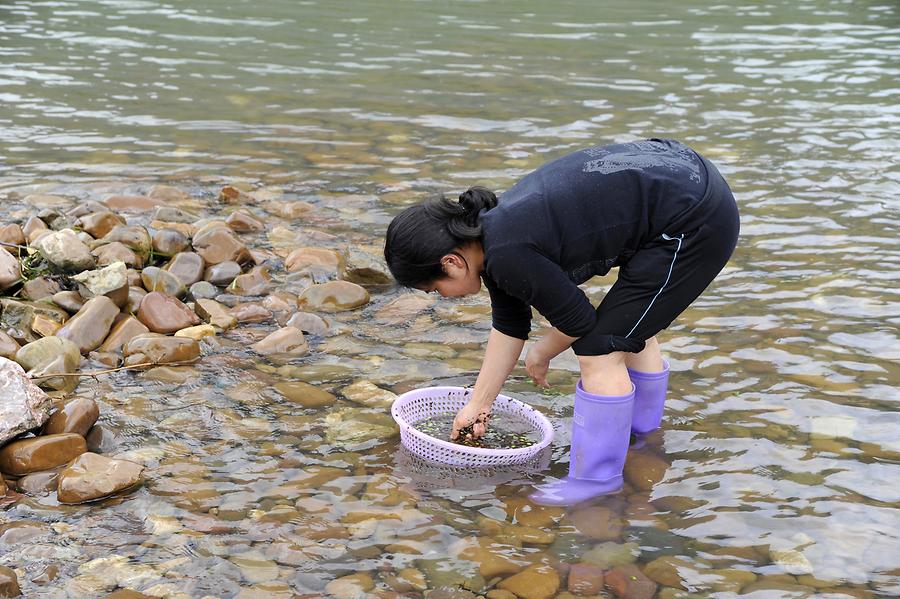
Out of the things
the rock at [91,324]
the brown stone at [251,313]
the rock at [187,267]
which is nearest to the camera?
the rock at [91,324]

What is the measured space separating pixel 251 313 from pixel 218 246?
77cm

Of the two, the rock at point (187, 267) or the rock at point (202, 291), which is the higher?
the rock at point (187, 267)

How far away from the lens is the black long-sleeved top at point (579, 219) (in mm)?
3275

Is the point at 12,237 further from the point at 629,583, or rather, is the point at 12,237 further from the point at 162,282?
the point at 629,583

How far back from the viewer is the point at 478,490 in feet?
12.3

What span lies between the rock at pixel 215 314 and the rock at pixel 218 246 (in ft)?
1.85

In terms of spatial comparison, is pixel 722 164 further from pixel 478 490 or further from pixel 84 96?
pixel 84 96

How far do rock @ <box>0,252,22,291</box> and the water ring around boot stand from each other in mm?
2261

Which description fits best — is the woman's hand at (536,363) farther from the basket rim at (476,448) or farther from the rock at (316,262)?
the rock at (316,262)

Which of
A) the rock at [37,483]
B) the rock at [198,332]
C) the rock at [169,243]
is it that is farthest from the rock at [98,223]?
the rock at [37,483]

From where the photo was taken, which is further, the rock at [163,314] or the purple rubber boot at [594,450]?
the rock at [163,314]

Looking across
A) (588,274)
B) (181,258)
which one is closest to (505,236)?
(588,274)

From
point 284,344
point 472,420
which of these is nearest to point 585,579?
point 472,420

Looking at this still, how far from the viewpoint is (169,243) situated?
227 inches
